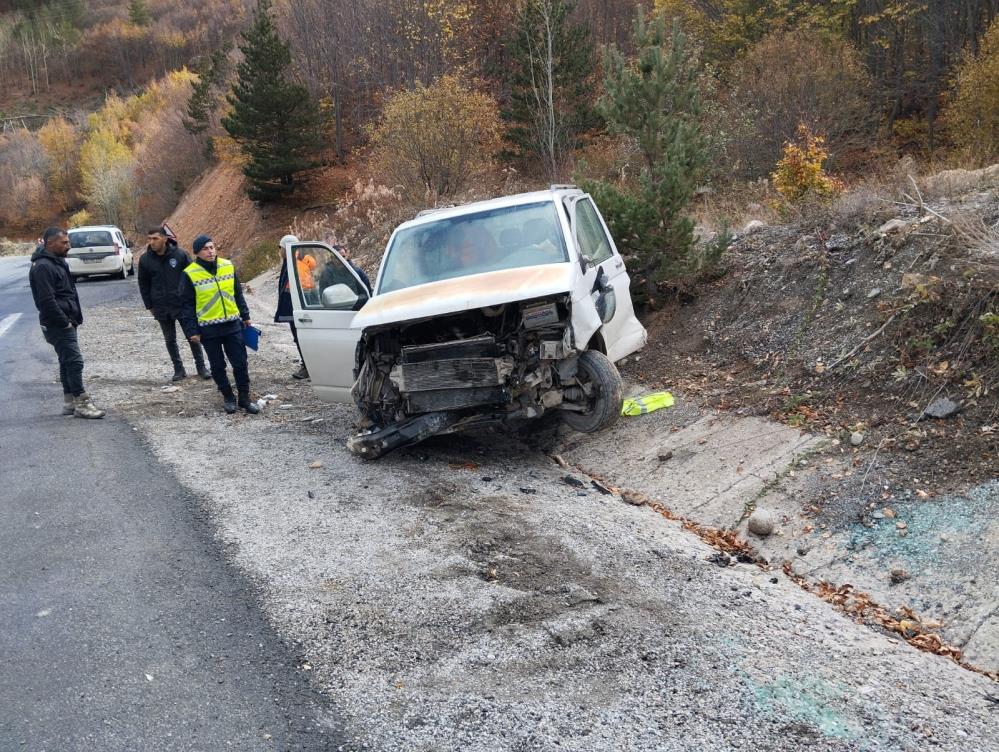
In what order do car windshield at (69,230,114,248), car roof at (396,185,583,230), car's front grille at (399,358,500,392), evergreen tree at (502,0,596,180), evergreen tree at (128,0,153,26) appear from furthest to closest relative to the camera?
1. evergreen tree at (128,0,153,26)
2. evergreen tree at (502,0,596,180)
3. car windshield at (69,230,114,248)
4. car roof at (396,185,583,230)
5. car's front grille at (399,358,500,392)

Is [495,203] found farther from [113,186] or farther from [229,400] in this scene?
[113,186]

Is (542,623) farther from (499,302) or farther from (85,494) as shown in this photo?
(85,494)

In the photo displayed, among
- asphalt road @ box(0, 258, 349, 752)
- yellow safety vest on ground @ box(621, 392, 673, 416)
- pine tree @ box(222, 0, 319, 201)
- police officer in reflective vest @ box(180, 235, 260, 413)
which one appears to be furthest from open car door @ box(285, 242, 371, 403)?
pine tree @ box(222, 0, 319, 201)

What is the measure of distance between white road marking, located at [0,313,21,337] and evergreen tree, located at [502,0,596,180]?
Result: 46.7 feet

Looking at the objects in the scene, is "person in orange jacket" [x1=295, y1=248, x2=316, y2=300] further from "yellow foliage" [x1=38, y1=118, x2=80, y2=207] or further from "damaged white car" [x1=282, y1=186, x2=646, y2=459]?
"yellow foliage" [x1=38, y1=118, x2=80, y2=207]

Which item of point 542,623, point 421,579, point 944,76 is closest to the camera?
point 542,623

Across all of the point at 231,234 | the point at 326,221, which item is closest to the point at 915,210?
the point at 326,221

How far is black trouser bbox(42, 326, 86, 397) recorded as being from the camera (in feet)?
27.2

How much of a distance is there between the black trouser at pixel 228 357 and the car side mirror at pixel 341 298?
1402 millimetres

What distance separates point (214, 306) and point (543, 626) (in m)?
5.43

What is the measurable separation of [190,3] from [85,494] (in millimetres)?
120502

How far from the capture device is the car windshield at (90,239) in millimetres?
24203

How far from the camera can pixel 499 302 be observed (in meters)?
5.94

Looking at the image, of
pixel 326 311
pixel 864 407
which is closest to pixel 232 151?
pixel 326 311
